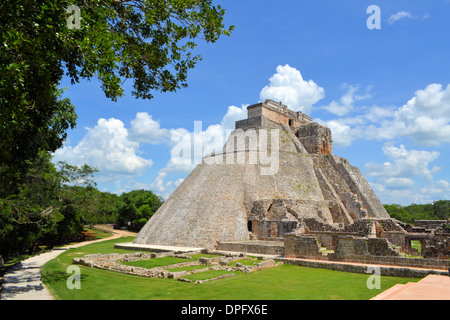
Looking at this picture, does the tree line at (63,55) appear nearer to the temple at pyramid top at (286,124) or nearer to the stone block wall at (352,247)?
the stone block wall at (352,247)

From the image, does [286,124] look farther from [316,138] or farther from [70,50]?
[70,50]

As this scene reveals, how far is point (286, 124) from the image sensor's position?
33.8 metres

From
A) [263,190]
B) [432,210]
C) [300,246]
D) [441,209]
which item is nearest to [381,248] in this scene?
[300,246]

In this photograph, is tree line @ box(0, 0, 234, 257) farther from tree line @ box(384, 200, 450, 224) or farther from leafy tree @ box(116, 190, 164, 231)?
tree line @ box(384, 200, 450, 224)

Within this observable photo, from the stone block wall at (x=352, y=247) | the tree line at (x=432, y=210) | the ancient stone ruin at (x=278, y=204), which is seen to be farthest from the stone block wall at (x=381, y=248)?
the tree line at (x=432, y=210)

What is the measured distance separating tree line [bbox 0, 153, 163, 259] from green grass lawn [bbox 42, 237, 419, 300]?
4.22 m

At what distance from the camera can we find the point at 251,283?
10.8 metres

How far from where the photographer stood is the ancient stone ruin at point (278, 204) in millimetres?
17781

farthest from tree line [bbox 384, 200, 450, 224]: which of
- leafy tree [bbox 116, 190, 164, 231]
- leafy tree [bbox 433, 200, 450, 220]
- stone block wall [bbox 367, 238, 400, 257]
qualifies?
stone block wall [bbox 367, 238, 400, 257]

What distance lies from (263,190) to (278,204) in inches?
98.2

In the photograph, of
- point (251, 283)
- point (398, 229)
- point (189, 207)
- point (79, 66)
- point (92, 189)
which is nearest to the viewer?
point (79, 66)
